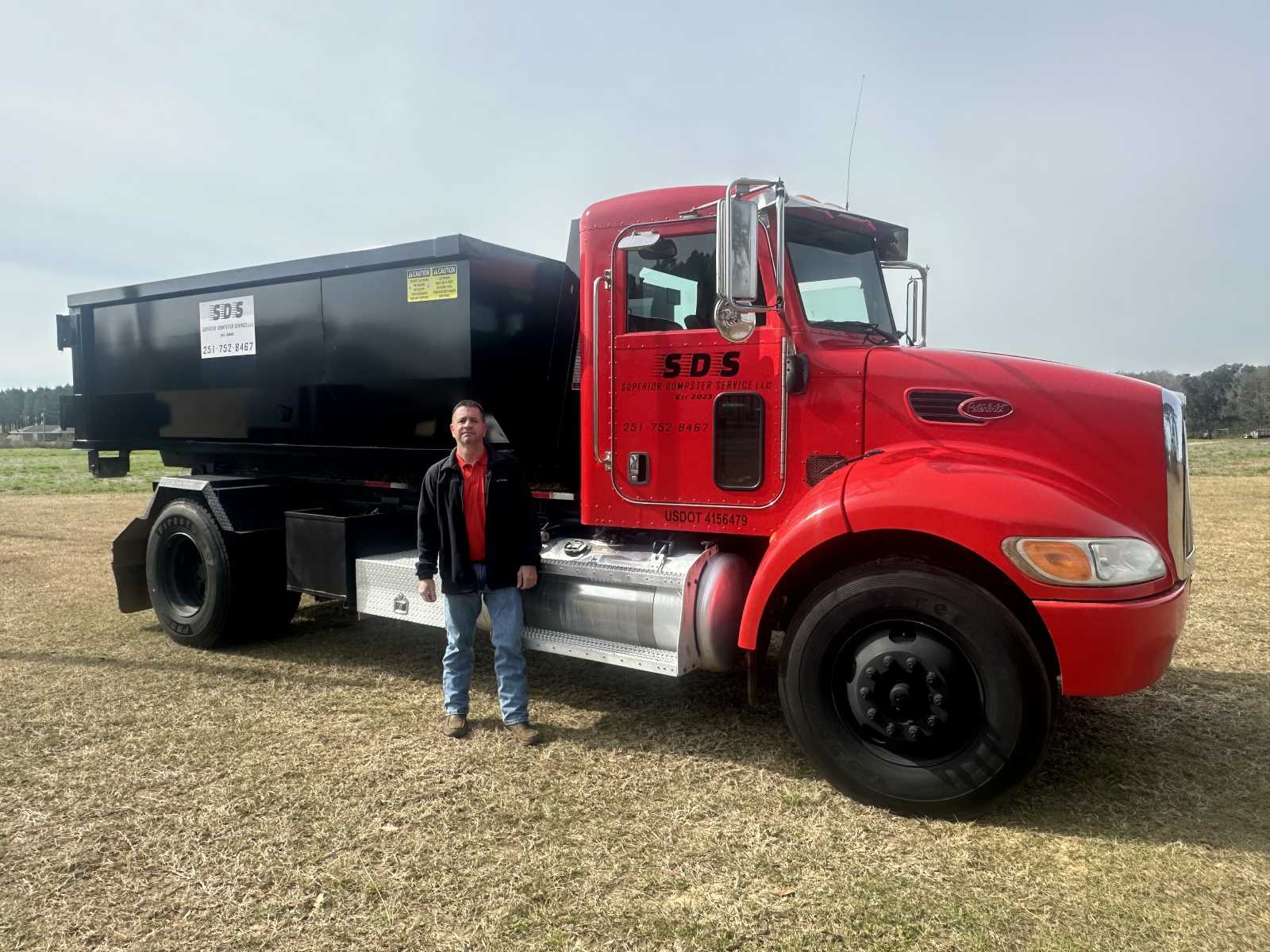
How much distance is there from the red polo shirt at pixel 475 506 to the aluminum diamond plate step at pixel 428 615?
41 centimetres

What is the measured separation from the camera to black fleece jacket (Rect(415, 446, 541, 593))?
433 centimetres

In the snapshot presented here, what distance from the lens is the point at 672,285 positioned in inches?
172

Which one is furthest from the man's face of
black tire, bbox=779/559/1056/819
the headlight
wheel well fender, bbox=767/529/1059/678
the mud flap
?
the mud flap

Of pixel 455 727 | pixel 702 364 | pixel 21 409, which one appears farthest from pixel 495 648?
pixel 21 409

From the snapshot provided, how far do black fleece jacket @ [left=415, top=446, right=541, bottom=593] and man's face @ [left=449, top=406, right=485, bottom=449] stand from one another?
116mm

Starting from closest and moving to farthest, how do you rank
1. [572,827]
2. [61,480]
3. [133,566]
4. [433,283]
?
[572,827], [433,283], [133,566], [61,480]

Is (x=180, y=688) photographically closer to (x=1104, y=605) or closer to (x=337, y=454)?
(x=337, y=454)

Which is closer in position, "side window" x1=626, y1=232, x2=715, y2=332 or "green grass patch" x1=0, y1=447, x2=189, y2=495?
"side window" x1=626, y1=232, x2=715, y2=332

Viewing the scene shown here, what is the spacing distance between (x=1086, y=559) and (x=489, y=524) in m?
2.69

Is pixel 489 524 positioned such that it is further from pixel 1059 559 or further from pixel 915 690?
pixel 1059 559

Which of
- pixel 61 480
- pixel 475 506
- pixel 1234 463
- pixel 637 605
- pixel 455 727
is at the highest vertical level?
pixel 475 506

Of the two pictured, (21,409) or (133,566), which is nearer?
(133,566)

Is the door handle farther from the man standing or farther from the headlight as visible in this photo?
the headlight

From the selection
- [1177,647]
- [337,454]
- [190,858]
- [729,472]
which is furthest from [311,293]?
[1177,647]
